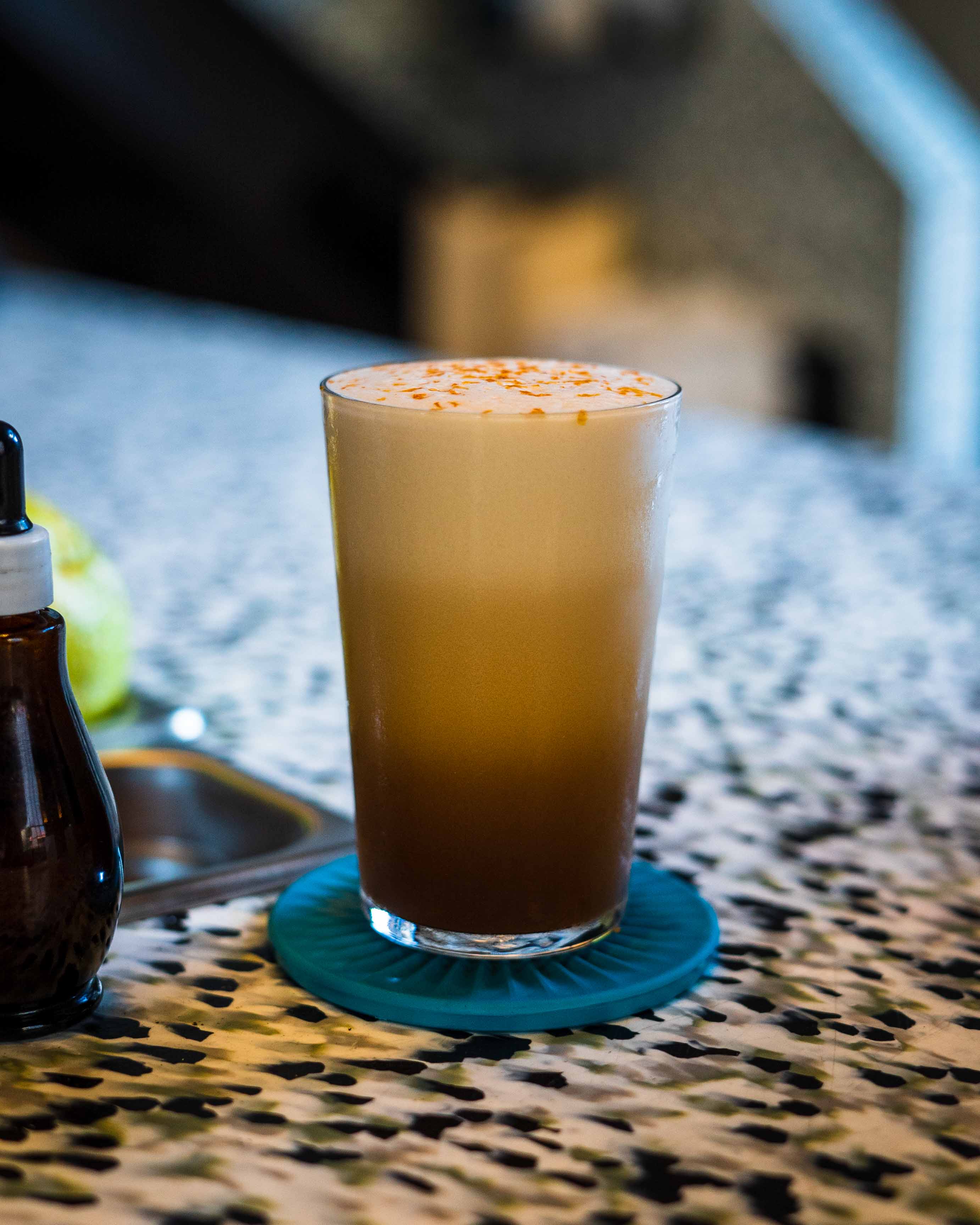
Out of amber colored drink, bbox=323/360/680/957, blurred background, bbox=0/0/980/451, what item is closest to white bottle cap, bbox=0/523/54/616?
amber colored drink, bbox=323/360/680/957

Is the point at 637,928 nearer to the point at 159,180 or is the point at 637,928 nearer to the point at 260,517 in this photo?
the point at 260,517

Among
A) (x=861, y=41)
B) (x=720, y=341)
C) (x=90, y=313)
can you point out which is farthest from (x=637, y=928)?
(x=861, y=41)

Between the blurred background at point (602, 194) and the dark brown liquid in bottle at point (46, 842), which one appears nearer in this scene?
the dark brown liquid in bottle at point (46, 842)

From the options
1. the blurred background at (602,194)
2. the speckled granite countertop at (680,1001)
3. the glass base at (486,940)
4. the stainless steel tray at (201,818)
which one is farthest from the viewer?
the blurred background at (602,194)

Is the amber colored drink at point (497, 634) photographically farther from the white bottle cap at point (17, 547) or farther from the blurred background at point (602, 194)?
the blurred background at point (602, 194)

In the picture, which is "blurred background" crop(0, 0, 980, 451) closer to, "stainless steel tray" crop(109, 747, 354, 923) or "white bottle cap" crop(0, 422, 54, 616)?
"stainless steel tray" crop(109, 747, 354, 923)

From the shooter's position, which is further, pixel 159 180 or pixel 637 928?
pixel 159 180

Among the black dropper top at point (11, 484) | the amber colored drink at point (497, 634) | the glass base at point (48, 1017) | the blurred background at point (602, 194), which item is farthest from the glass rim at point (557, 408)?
the blurred background at point (602, 194)

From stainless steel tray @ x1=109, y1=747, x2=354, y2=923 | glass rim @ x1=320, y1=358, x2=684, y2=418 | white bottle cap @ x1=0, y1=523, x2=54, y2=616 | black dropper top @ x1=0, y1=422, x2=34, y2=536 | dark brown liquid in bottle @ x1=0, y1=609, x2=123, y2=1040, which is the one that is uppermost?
glass rim @ x1=320, y1=358, x2=684, y2=418
